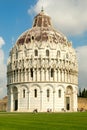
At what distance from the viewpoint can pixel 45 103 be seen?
9169 cm

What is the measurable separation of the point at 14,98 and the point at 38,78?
33.2ft

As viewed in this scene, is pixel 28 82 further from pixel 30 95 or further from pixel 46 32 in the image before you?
pixel 46 32

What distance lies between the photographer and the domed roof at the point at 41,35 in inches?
3824

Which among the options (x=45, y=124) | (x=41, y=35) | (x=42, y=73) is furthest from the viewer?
(x=41, y=35)

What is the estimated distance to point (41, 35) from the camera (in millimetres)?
97938

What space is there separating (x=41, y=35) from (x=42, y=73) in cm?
1205

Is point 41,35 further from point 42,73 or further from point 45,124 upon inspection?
point 45,124

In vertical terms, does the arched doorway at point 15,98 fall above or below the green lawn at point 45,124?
above

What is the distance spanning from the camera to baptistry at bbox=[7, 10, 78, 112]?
91.9m

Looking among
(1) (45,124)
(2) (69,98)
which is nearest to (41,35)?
(2) (69,98)

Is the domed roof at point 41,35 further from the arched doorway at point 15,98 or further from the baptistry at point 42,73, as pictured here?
the arched doorway at point 15,98

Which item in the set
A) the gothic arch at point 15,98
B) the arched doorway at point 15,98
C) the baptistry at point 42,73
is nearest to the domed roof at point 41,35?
the baptistry at point 42,73

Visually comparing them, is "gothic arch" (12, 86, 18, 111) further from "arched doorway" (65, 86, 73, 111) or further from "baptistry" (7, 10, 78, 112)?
"arched doorway" (65, 86, 73, 111)

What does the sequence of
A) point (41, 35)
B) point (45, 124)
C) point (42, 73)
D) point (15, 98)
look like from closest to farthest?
1. point (45, 124)
2. point (42, 73)
3. point (15, 98)
4. point (41, 35)
